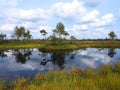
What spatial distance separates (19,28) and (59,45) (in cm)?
3781

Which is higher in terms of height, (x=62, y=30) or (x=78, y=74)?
(x=62, y=30)

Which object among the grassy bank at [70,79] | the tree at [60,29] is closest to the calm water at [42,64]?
the grassy bank at [70,79]

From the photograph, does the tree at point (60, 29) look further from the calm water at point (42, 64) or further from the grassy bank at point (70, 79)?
the grassy bank at point (70, 79)

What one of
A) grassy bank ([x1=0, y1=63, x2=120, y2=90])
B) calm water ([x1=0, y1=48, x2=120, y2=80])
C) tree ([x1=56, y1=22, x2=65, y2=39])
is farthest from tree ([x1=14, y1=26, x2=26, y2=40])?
grassy bank ([x1=0, y1=63, x2=120, y2=90])

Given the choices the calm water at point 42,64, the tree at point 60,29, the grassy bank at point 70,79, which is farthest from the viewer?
the tree at point 60,29

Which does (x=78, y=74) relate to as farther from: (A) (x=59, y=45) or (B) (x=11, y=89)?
(A) (x=59, y=45)

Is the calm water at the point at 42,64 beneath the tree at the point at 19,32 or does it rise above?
beneath

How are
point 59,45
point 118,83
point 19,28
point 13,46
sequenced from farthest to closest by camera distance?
point 19,28 → point 13,46 → point 59,45 → point 118,83

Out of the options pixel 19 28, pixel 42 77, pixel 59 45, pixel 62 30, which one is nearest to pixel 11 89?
pixel 42 77

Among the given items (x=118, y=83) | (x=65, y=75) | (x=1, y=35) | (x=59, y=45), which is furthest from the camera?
(x=1, y=35)

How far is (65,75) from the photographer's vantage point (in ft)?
58.2

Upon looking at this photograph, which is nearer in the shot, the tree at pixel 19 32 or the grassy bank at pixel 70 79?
the grassy bank at pixel 70 79

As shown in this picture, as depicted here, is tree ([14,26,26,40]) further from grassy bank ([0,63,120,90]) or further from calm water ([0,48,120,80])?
grassy bank ([0,63,120,90])

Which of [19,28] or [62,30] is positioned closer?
[62,30]
